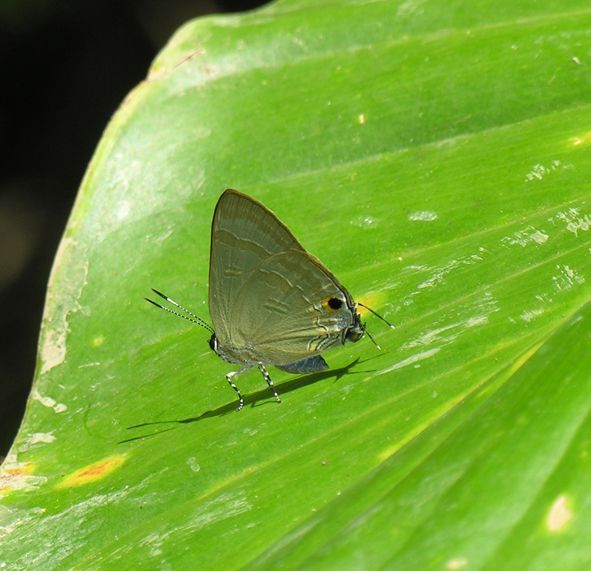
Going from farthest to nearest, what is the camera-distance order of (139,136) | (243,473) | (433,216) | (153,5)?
(153,5), (139,136), (433,216), (243,473)

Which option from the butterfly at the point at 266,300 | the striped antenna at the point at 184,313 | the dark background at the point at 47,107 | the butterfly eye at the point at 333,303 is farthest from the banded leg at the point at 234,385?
the dark background at the point at 47,107

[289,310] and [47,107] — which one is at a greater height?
[289,310]

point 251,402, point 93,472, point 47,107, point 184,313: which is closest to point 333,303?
point 251,402

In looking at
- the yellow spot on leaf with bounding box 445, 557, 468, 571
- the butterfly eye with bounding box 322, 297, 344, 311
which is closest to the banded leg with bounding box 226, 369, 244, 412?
the butterfly eye with bounding box 322, 297, 344, 311

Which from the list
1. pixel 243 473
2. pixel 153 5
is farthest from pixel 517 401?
pixel 153 5

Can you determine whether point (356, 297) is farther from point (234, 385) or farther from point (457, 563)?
point (457, 563)

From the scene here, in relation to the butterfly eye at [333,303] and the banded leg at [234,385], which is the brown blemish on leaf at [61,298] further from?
the butterfly eye at [333,303]

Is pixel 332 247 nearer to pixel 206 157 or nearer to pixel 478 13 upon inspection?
pixel 206 157
